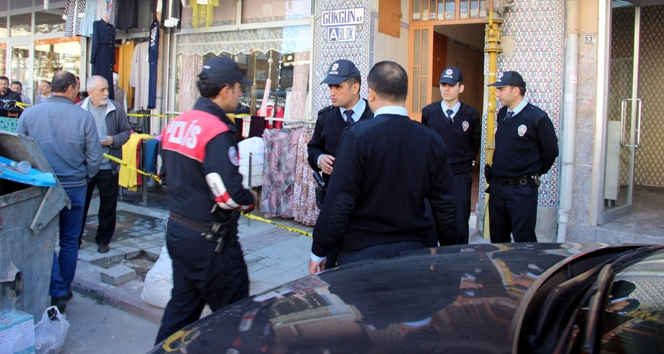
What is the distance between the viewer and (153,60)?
10.1 meters

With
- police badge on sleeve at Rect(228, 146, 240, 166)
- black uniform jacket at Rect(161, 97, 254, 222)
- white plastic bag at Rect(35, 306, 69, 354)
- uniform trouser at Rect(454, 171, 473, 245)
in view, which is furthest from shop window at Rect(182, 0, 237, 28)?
police badge on sleeve at Rect(228, 146, 240, 166)

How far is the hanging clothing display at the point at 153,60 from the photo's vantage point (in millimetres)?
9971

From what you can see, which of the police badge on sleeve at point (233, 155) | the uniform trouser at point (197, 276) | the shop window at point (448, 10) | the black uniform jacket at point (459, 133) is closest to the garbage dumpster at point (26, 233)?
the uniform trouser at point (197, 276)

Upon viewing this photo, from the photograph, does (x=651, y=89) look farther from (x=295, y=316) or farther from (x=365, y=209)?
(x=295, y=316)

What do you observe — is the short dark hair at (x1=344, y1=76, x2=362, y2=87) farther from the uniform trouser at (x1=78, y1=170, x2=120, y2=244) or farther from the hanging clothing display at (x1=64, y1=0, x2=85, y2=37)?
the hanging clothing display at (x1=64, y1=0, x2=85, y2=37)

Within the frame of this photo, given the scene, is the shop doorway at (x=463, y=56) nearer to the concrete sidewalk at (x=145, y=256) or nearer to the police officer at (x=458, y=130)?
the police officer at (x=458, y=130)

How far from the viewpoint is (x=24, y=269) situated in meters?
3.76

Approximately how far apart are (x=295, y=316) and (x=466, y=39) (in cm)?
898

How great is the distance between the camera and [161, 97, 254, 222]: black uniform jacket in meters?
2.95

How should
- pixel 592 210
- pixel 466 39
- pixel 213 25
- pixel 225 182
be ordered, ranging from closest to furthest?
pixel 225 182, pixel 592 210, pixel 213 25, pixel 466 39

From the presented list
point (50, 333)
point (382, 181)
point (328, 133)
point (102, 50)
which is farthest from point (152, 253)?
point (102, 50)

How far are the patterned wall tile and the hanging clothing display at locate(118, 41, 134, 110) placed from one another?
7.00 m

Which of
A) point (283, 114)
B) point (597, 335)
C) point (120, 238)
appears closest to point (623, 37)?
point (283, 114)

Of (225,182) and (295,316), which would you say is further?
(225,182)
